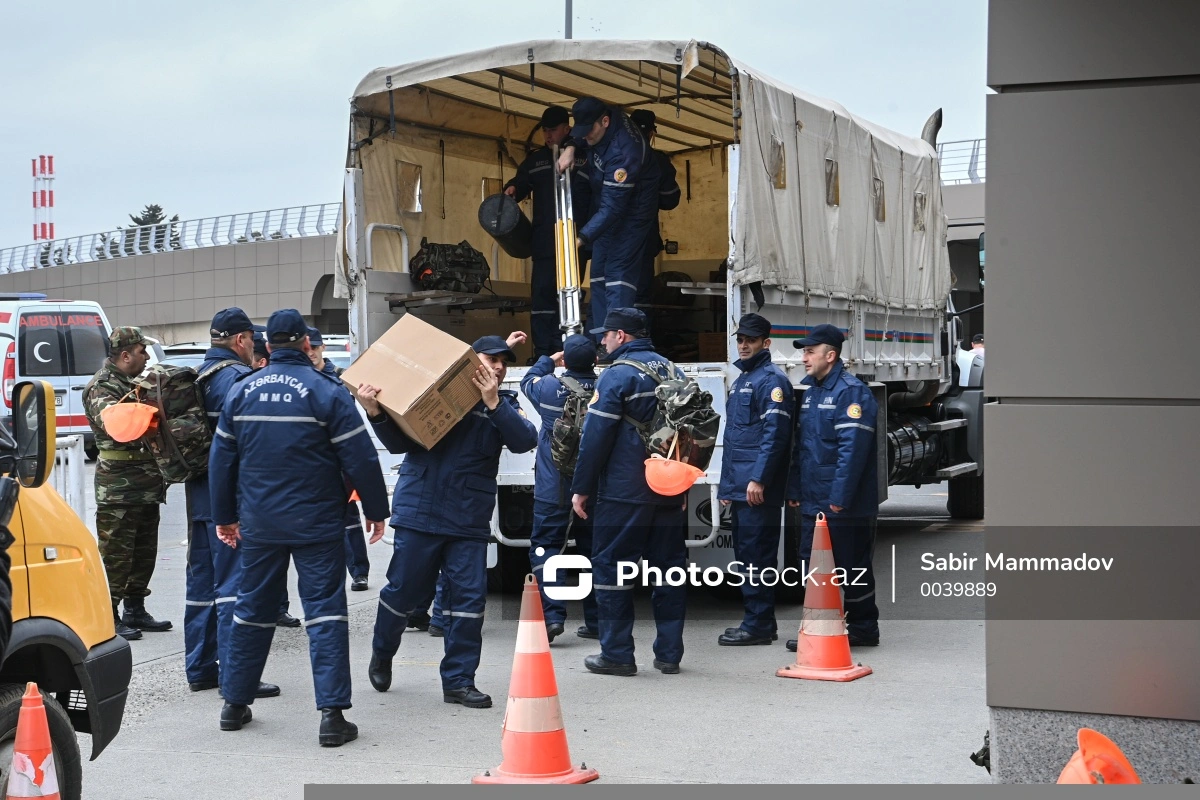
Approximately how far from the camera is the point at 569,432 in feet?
25.8

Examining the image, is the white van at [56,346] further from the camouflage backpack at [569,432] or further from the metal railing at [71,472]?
the camouflage backpack at [569,432]

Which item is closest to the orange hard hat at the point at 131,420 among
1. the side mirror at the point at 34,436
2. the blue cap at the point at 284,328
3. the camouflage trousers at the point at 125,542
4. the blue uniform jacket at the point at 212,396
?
the blue uniform jacket at the point at 212,396

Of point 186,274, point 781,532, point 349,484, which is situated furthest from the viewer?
point 186,274

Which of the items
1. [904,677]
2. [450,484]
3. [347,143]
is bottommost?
[904,677]

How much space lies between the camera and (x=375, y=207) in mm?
9914

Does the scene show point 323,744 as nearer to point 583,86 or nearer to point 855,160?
point 583,86

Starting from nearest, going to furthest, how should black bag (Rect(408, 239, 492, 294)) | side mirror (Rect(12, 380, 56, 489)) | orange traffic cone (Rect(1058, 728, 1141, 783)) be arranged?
orange traffic cone (Rect(1058, 728, 1141, 783))
side mirror (Rect(12, 380, 56, 489))
black bag (Rect(408, 239, 492, 294))

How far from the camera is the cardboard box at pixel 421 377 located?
6.50 meters

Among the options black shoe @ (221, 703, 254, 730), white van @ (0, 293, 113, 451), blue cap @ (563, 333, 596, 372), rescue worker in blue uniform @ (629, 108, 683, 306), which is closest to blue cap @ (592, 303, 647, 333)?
blue cap @ (563, 333, 596, 372)

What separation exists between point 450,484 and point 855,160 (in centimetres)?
589

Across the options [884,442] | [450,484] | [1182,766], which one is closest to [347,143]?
[450,484]

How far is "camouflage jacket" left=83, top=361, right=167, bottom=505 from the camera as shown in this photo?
27.2 ft

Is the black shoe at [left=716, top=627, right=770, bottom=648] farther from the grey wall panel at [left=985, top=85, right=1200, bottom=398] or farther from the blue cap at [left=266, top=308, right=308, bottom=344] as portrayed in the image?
the grey wall panel at [left=985, top=85, right=1200, bottom=398]

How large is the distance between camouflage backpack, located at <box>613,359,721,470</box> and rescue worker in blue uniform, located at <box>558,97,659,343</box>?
237 cm
